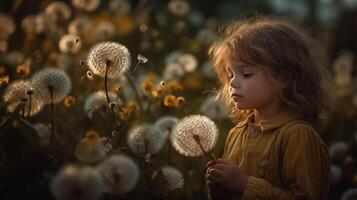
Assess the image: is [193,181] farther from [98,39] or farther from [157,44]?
[98,39]

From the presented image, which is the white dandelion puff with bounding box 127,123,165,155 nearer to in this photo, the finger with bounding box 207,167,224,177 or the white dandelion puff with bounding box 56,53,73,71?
the finger with bounding box 207,167,224,177

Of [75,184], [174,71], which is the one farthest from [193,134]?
[174,71]

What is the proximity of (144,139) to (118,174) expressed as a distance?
461 millimetres

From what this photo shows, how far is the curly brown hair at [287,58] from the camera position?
230 cm

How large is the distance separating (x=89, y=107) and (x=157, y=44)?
2.35 metres

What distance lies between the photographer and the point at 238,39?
237cm

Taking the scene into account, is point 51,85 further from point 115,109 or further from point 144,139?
point 144,139

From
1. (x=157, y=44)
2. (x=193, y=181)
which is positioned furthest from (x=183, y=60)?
(x=193, y=181)

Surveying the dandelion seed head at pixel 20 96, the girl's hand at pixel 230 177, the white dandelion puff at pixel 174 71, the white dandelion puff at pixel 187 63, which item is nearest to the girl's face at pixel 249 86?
the girl's hand at pixel 230 177

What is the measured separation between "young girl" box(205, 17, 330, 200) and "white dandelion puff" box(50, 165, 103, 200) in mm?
581

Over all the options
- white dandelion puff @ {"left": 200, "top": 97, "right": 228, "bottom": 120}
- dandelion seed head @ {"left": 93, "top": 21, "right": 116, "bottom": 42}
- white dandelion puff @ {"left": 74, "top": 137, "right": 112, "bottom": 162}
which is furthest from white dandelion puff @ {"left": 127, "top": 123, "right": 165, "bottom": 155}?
dandelion seed head @ {"left": 93, "top": 21, "right": 116, "bottom": 42}

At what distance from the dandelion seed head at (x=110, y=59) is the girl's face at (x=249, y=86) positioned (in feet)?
1.61

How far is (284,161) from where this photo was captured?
2199 mm

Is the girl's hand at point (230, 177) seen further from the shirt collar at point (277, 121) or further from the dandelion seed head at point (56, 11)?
the dandelion seed head at point (56, 11)
